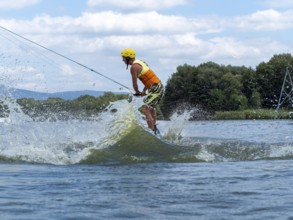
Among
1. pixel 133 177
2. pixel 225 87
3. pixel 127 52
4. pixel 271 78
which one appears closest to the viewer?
pixel 133 177

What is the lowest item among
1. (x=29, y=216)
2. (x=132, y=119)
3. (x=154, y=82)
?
(x=29, y=216)

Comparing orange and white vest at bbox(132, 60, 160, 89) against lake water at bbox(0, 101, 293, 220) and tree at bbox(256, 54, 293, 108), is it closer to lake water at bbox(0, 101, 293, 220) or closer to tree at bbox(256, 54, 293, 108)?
lake water at bbox(0, 101, 293, 220)

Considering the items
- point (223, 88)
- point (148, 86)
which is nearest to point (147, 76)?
point (148, 86)

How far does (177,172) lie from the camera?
342 inches

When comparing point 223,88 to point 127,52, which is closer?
point 127,52

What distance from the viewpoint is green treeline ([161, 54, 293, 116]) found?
3420 inches

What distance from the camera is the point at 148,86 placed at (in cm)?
1355

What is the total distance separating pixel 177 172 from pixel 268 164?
6.27ft

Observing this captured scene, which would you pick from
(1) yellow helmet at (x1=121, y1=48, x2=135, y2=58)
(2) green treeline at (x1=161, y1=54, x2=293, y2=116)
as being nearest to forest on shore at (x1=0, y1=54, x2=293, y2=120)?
(2) green treeline at (x1=161, y1=54, x2=293, y2=116)

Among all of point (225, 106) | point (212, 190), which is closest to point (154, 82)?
point (212, 190)

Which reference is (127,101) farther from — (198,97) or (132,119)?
(198,97)

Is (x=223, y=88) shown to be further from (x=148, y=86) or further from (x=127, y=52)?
(x=127, y=52)

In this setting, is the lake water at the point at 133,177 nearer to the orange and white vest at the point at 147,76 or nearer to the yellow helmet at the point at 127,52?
the orange and white vest at the point at 147,76

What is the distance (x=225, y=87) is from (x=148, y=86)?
79102 mm
